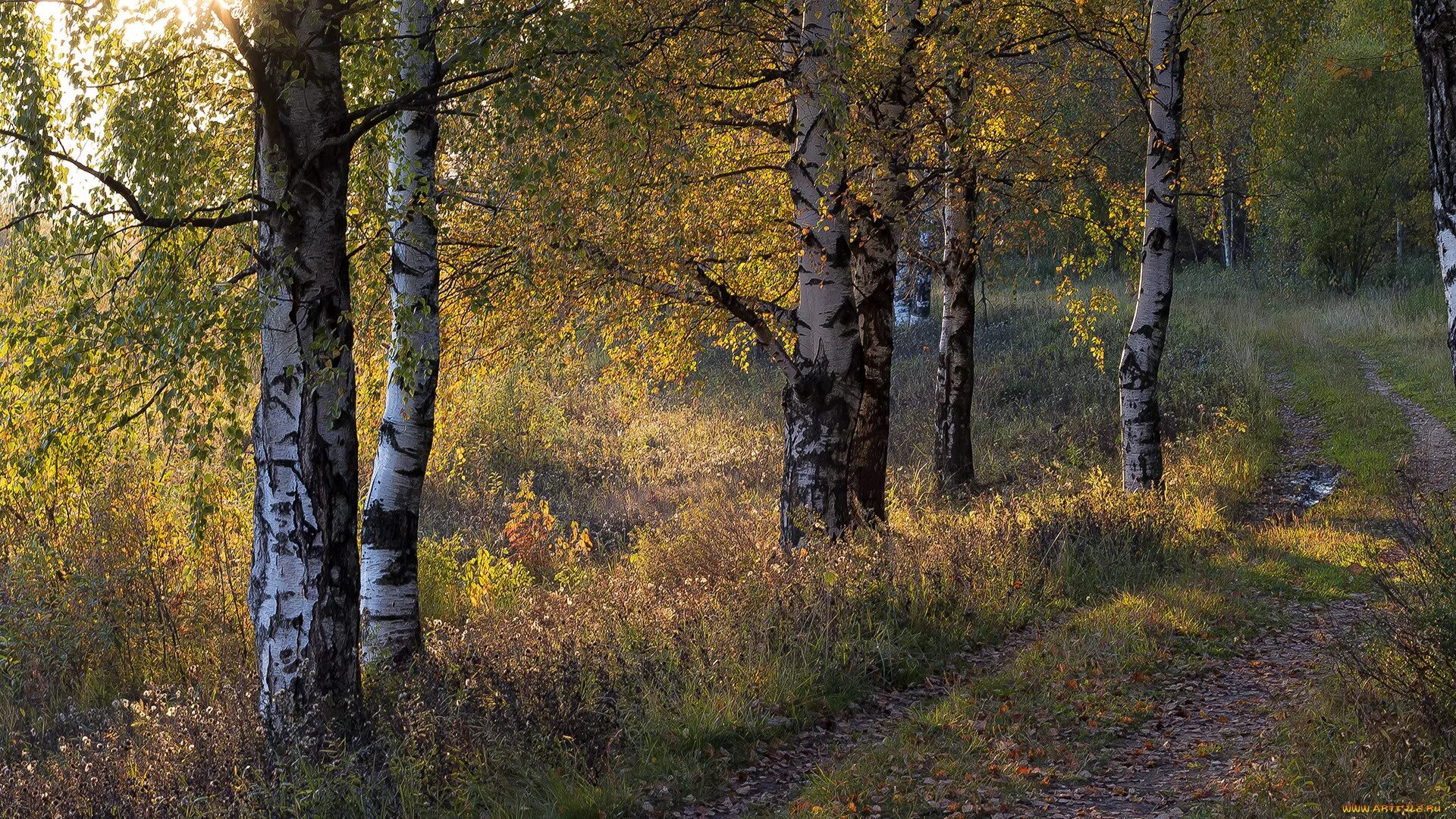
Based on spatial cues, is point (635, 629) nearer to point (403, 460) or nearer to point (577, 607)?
point (577, 607)

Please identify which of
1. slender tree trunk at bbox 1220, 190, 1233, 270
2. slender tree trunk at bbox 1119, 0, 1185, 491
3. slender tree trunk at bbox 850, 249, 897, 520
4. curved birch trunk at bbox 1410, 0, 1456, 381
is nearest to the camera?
curved birch trunk at bbox 1410, 0, 1456, 381

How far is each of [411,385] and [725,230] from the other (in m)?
3.84

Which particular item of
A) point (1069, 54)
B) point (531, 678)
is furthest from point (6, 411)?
point (1069, 54)

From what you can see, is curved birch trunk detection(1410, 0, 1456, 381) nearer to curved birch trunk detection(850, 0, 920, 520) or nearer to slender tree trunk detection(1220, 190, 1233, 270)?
curved birch trunk detection(850, 0, 920, 520)

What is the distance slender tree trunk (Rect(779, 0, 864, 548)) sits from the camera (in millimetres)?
8688

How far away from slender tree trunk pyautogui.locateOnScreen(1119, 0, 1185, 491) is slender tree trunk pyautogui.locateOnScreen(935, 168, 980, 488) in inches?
86.5

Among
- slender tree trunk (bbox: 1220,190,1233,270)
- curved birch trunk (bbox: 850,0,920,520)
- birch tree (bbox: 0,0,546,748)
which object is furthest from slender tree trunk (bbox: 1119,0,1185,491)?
slender tree trunk (bbox: 1220,190,1233,270)

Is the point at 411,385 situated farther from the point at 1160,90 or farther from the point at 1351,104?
A: the point at 1351,104

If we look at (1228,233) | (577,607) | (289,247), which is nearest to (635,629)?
(577,607)

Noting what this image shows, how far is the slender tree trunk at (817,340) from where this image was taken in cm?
869

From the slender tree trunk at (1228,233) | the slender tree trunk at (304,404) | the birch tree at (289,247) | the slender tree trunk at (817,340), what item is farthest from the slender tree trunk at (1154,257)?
the slender tree trunk at (1228,233)

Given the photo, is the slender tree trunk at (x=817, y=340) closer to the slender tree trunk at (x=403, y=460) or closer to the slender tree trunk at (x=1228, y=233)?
the slender tree trunk at (x=403, y=460)

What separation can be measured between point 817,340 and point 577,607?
3.15 metres

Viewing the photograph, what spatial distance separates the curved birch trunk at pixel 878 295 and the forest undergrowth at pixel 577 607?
74 centimetres
